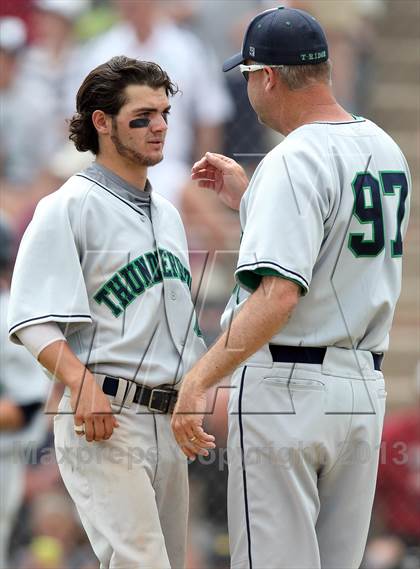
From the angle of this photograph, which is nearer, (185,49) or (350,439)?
(350,439)

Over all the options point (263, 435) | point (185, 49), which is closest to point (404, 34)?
point (185, 49)

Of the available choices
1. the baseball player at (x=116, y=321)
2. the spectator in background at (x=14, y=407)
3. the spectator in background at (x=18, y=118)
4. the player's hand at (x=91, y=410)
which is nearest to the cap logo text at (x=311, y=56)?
the baseball player at (x=116, y=321)

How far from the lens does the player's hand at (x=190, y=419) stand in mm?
2502

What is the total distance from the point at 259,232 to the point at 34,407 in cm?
208

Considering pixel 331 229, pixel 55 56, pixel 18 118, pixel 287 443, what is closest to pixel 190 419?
pixel 287 443

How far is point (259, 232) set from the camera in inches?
98.8

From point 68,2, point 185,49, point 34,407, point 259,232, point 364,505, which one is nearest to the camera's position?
point 259,232

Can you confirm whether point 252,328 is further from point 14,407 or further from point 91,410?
point 14,407

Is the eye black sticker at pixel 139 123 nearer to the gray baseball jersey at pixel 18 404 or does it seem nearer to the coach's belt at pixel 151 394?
the coach's belt at pixel 151 394

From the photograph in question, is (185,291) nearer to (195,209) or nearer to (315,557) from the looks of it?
(315,557)

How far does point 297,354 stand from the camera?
2.61 meters

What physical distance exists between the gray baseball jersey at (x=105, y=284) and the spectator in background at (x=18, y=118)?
7.28ft

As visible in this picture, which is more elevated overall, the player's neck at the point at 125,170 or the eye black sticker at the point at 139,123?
the eye black sticker at the point at 139,123

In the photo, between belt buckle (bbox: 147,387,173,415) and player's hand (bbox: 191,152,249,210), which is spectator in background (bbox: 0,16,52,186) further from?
belt buckle (bbox: 147,387,173,415)
